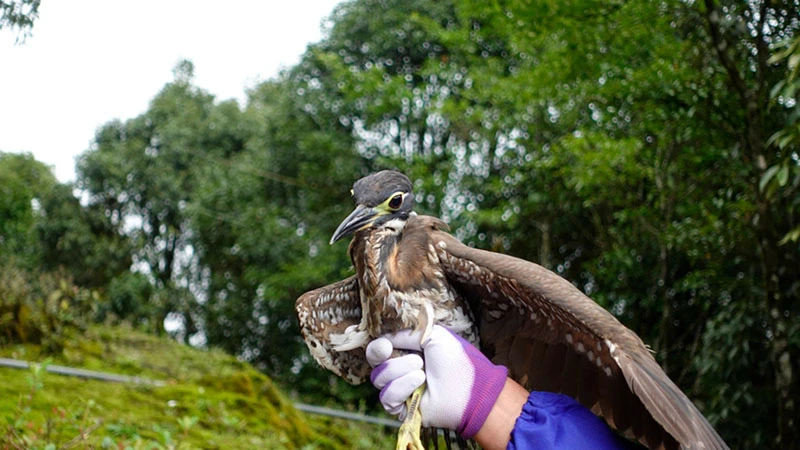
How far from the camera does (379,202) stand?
273 centimetres

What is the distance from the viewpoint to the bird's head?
106 inches

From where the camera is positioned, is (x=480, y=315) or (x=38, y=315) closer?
(x=480, y=315)

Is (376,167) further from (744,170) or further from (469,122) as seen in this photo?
(744,170)

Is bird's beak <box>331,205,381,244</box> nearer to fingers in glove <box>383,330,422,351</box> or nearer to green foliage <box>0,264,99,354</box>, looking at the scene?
fingers in glove <box>383,330,422,351</box>

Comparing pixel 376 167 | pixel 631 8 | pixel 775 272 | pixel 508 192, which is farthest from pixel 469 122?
pixel 775 272

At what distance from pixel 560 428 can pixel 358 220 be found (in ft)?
3.30

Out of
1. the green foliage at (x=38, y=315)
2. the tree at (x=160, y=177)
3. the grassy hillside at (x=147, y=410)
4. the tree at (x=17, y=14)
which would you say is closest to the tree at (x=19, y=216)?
the tree at (x=160, y=177)

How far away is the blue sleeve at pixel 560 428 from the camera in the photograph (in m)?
2.37

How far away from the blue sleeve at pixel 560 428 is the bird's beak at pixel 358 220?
870 millimetres

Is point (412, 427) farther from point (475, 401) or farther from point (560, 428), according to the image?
point (560, 428)

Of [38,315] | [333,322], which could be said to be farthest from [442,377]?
[38,315]

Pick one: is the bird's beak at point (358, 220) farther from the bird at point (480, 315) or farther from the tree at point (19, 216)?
the tree at point (19, 216)

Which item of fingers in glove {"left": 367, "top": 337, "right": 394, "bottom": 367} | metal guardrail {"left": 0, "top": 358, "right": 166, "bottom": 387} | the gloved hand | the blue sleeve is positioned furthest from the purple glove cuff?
metal guardrail {"left": 0, "top": 358, "right": 166, "bottom": 387}

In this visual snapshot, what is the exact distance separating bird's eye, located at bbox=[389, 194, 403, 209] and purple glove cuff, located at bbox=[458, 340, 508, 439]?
613mm
